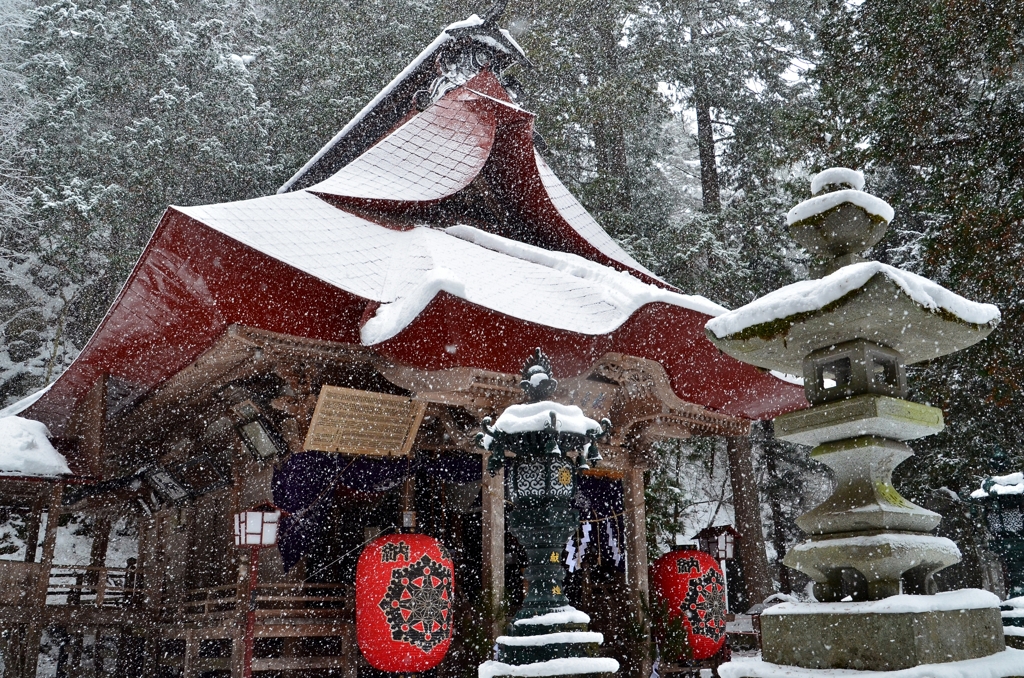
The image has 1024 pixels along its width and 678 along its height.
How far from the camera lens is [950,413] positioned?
34.7ft

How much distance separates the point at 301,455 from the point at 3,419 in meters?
4.05

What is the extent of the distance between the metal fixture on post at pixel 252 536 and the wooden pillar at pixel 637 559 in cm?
362

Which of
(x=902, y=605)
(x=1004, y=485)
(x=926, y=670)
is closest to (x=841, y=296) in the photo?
(x=902, y=605)

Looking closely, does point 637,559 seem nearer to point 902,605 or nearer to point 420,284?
point 420,284

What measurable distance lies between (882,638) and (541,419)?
2054mm

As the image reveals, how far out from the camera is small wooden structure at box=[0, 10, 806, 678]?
614 cm

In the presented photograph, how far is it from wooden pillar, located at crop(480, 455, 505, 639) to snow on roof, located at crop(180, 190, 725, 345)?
64.0 inches

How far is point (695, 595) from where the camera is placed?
27.1 ft

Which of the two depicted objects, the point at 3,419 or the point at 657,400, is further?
the point at 3,419

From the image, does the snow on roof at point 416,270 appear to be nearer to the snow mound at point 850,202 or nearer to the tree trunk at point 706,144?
the snow mound at point 850,202

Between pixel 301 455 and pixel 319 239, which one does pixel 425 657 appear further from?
pixel 319 239

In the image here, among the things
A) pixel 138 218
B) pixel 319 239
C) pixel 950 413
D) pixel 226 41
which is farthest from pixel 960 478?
pixel 226 41

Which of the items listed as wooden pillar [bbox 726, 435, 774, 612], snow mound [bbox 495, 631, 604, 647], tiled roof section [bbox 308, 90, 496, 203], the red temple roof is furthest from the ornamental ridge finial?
wooden pillar [bbox 726, 435, 774, 612]

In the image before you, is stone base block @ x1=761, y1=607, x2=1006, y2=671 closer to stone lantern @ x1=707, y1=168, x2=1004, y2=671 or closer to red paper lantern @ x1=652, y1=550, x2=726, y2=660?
stone lantern @ x1=707, y1=168, x2=1004, y2=671
